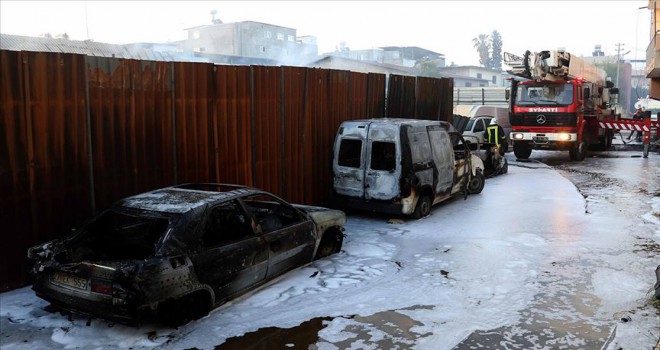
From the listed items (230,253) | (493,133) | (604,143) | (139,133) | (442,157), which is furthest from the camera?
(604,143)

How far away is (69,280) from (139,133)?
2.68 meters

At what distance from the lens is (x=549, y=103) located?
17.4 m

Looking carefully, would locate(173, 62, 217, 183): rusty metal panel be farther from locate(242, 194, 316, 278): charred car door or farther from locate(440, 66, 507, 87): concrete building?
locate(440, 66, 507, 87): concrete building

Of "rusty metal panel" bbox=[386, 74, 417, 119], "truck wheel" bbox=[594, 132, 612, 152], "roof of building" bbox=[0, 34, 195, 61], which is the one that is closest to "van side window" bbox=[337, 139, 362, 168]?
"rusty metal panel" bbox=[386, 74, 417, 119]

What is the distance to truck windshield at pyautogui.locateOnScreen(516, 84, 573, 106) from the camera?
56.4ft

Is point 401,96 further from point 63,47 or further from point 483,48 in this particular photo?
point 483,48

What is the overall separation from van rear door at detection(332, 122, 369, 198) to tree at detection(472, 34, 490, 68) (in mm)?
101658

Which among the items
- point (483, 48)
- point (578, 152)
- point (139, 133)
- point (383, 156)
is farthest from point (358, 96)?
point (483, 48)

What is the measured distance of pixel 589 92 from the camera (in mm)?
18703

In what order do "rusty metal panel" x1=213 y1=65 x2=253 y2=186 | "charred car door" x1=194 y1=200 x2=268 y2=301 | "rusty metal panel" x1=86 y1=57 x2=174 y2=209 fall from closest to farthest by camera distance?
"charred car door" x1=194 y1=200 x2=268 y2=301, "rusty metal panel" x1=86 y1=57 x2=174 y2=209, "rusty metal panel" x1=213 y1=65 x2=253 y2=186

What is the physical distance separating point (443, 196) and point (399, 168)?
1.81 meters

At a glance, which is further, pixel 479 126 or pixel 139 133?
pixel 479 126

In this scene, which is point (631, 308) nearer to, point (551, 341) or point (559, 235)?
point (551, 341)

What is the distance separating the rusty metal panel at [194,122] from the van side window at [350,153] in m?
2.43
